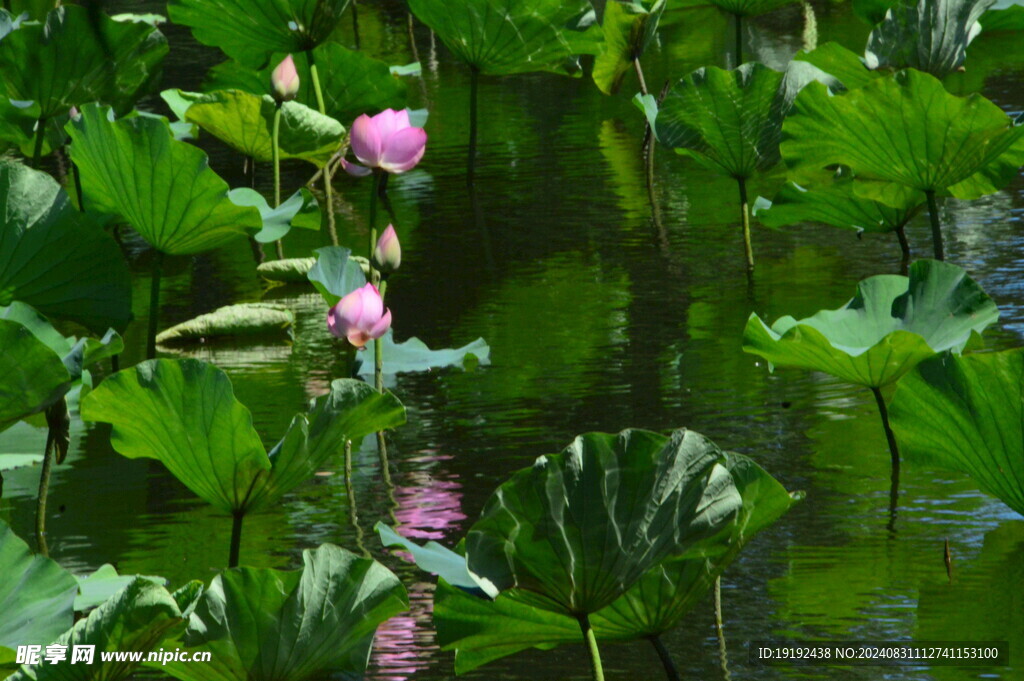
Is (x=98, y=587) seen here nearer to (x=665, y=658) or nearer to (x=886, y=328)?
(x=665, y=658)

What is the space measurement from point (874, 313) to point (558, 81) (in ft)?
6.72

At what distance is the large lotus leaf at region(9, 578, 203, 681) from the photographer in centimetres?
76

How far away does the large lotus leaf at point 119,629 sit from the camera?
757 mm

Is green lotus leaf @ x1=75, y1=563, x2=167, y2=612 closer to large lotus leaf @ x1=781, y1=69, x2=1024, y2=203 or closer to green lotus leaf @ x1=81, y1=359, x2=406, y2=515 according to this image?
green lotus leaf @ x1=81, y1=359, x2=406, y2=515

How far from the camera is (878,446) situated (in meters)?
1.25

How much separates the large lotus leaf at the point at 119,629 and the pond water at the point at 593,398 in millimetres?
184

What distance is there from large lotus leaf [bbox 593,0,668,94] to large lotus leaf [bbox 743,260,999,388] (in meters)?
1.27

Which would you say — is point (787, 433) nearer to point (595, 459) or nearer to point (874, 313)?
point (874, 313)

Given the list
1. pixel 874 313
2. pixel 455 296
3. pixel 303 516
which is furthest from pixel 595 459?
pixel 455 296

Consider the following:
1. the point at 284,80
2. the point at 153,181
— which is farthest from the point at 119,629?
the point at 284,80

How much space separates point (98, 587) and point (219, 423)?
145mm

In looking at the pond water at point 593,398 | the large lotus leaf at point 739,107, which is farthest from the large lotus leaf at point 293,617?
the large lotus leaf at point 739,107

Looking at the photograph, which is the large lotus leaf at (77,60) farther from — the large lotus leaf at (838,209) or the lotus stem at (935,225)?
the lotus stem at (935,225)

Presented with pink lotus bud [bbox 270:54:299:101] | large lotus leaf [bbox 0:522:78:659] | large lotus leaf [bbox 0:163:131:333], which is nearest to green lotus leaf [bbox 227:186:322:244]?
large lotus leaf [bbox 0:163:131:333]
